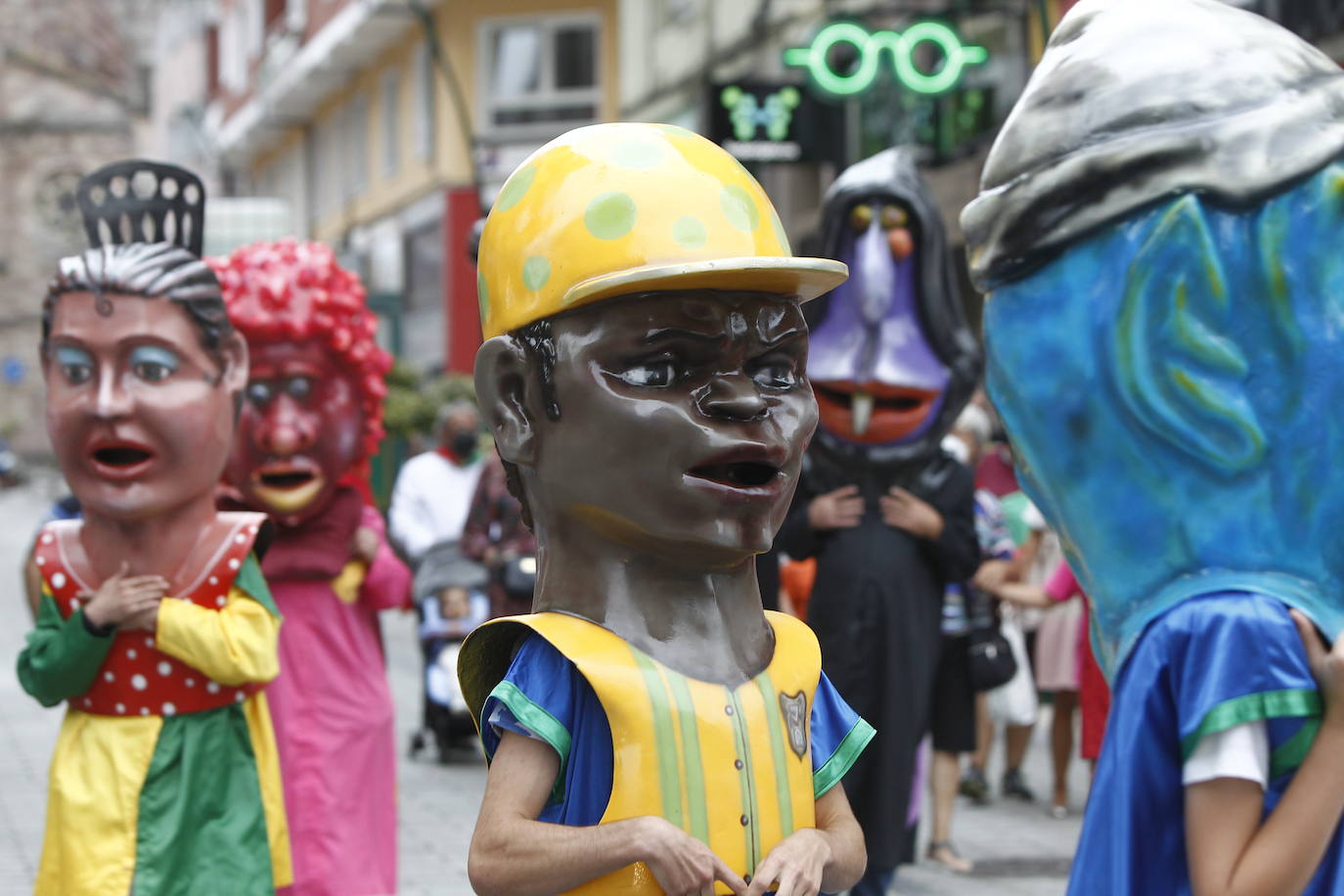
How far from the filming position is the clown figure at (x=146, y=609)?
4.29 meters

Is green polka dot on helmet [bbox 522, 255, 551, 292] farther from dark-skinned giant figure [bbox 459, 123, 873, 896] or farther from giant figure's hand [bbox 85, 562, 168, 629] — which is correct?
giant figure's hand [bbox 85, 562, 168, 629]

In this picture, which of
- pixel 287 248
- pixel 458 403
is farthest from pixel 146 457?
pixel 458 403

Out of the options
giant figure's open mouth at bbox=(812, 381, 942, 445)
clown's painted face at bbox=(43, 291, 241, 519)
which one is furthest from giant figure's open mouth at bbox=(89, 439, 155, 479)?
giant figure's open mouth at bbox=(812, 381, 942, 445)

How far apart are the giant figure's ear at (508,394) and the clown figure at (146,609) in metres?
1.90

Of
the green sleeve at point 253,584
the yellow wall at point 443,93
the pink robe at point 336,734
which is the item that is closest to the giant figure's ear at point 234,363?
the green sleeve at point 253,584

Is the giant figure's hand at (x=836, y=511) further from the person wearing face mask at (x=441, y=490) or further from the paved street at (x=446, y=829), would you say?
the person wearing face mask at (x=441, y=490)

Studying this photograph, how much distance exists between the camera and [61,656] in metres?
4.27

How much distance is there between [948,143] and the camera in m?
14.7

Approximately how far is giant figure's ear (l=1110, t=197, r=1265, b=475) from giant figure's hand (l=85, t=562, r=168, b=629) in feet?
8.72

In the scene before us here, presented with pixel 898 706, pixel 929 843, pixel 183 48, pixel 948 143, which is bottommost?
pixel 929 843

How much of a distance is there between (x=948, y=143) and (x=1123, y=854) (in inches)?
502

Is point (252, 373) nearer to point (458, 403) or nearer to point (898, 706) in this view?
point (898, 706)

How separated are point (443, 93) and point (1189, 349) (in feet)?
74.4

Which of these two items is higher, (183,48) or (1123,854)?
(183,48)
